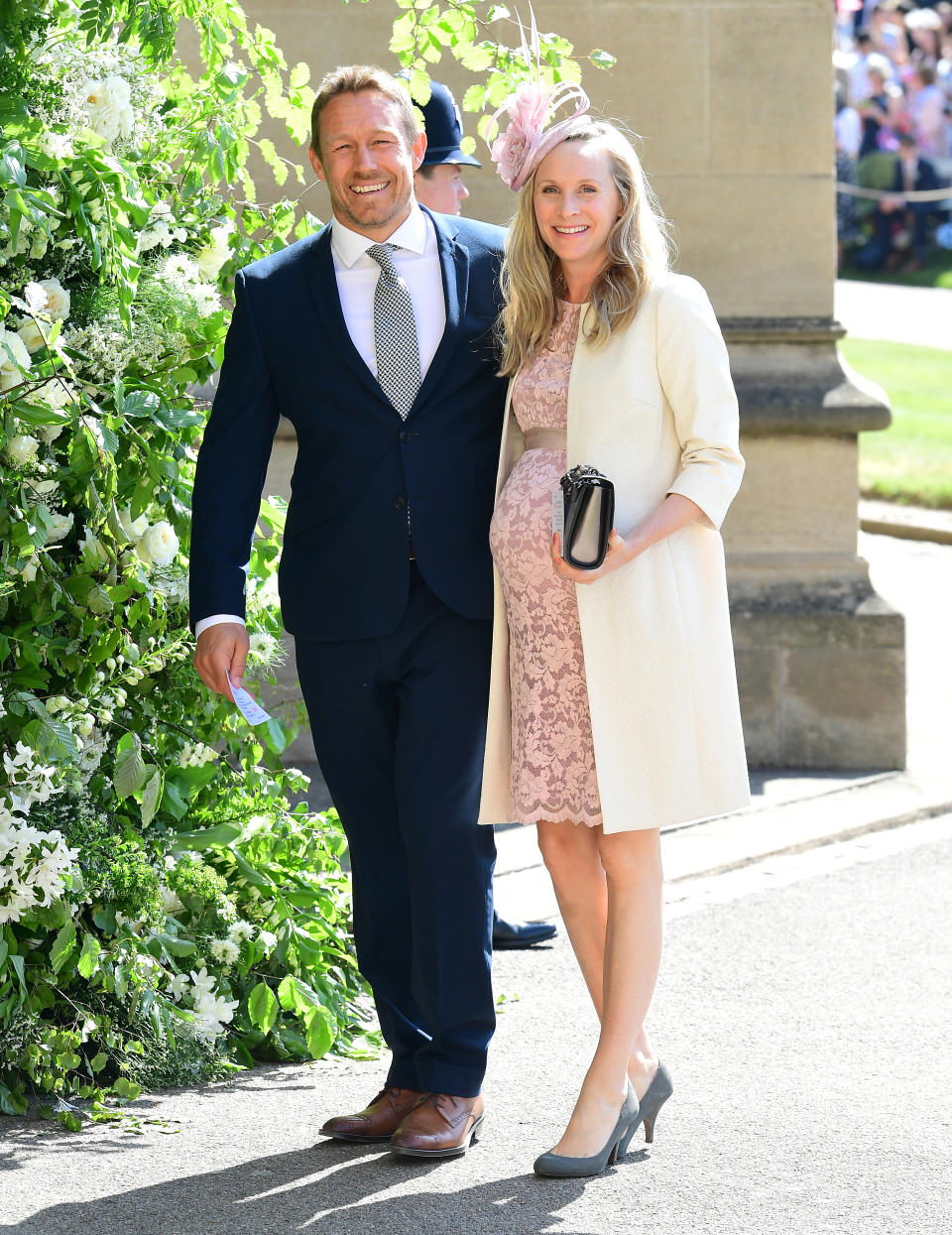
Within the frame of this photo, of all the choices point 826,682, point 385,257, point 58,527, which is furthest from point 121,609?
point 826,682

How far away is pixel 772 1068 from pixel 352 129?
215 cm

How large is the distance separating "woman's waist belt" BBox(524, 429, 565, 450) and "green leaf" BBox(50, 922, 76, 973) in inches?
52.4

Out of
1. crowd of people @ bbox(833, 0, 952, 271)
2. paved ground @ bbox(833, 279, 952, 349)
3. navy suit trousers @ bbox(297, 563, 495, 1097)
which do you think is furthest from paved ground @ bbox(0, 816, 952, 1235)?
crowd of people @ bbox(833, 0, 952, 271)

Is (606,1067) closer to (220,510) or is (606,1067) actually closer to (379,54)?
(220,510)

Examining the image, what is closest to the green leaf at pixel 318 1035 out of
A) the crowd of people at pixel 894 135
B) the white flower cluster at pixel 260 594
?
the white flower cluster at pixel 260 594

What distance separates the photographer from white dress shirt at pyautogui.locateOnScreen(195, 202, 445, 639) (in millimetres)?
3689

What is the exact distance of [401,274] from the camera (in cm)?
372

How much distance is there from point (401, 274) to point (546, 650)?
791 millimetres

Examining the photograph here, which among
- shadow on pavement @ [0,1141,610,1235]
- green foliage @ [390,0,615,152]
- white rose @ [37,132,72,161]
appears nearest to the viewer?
shadow on pavement @ [0,1141,610,1235]

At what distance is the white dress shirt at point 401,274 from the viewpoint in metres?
3.69

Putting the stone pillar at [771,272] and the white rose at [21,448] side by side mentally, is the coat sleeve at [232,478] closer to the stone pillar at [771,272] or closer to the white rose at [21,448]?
the white rose at [21,448]

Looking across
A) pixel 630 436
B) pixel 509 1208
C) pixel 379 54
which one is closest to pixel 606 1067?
pixel 509 1208

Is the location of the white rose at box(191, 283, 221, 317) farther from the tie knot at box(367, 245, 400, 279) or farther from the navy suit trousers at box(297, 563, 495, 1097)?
the navy suit trousers at box(297, 563, 495, 1097)

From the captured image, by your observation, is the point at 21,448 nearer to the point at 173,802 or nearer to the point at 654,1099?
the point at 173,802
